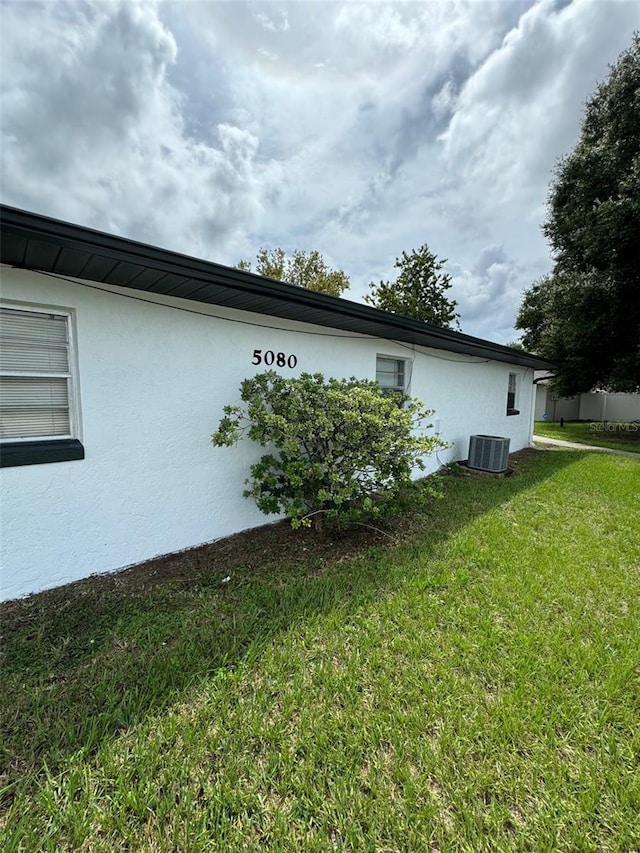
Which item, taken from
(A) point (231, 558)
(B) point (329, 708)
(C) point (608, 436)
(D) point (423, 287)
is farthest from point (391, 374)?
(D) point (423, 287)

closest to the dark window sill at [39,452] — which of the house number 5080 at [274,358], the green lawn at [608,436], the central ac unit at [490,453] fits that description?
the house number 5080 at [274,358]

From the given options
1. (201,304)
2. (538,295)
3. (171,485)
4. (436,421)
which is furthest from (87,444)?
(538,295)

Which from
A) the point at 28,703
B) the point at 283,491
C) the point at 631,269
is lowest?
the point at 28,703

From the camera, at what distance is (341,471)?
147 inches

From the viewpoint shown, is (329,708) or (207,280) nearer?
(329,708)

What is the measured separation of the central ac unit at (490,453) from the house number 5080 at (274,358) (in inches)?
194

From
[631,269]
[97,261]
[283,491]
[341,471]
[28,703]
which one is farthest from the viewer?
[631,269]

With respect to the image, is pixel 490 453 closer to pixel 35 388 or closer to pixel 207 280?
pixel 207 280

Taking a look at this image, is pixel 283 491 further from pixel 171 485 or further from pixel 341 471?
pixel 171 485

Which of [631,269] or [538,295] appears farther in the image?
[538,295]

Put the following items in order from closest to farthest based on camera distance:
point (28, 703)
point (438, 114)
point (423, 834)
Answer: point (423, 834)
point (28, 703)
point (438, 114)

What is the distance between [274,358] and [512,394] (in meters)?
8.65

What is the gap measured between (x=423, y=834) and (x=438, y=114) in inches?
369

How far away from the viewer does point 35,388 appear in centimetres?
304
